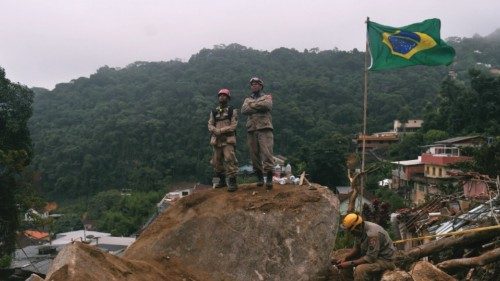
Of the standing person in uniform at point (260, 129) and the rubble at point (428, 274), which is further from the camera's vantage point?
the standing person in uniform at point (260, 129)

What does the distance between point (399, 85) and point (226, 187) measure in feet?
280

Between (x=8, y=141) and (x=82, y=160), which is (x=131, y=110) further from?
(x=8, y=141)

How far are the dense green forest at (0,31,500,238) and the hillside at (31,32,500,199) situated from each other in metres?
0.19

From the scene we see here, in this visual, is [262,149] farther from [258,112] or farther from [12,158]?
[12,158]

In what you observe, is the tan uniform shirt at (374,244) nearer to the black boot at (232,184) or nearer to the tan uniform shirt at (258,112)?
the black boot at (232,184)

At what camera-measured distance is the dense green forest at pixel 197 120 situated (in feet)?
178

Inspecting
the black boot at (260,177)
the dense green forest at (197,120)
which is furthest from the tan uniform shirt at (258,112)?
the dense green forest at (197,120)

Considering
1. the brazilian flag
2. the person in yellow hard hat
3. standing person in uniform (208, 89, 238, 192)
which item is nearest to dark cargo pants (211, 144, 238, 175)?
standing person in uniform (208, 89, 238, 192)

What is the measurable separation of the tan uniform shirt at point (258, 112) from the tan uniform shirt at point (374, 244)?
2940 millimetres

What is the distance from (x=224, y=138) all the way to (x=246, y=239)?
219cm

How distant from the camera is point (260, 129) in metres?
9.44

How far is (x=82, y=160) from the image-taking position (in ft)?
232

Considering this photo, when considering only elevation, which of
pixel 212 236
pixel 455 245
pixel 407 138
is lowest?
pixel 407 138

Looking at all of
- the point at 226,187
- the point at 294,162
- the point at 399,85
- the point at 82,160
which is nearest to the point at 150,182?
the point at 82,160
